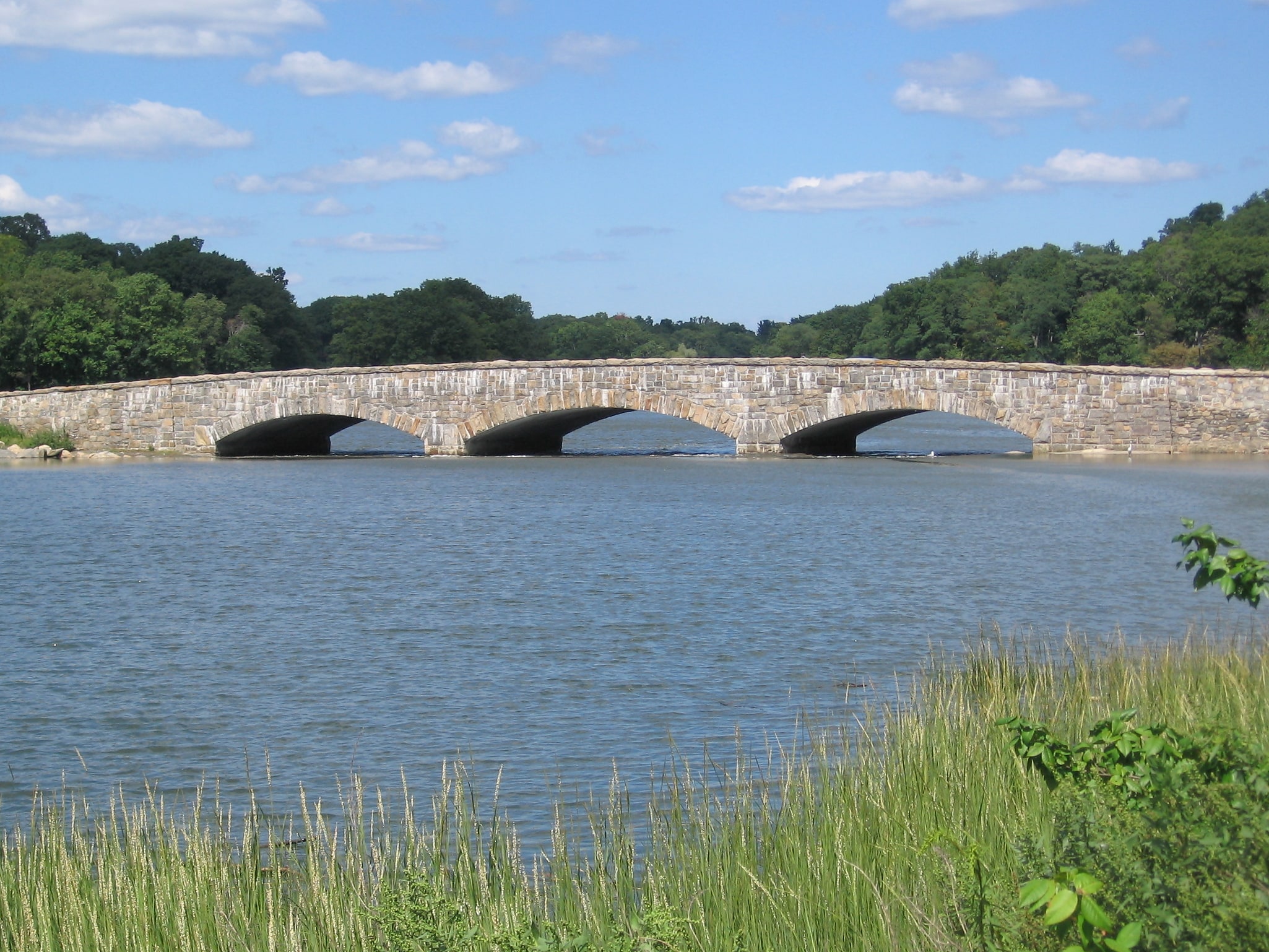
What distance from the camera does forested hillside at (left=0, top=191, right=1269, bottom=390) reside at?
57.0 m

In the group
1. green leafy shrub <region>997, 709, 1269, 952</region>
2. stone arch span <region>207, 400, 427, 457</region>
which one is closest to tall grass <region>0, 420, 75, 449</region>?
stone arch span <region>207, 400, 427, 457</region>

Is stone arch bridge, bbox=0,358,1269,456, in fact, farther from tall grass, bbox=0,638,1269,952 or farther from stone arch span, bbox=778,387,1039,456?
tall grass, bbox=0,638,1269,952

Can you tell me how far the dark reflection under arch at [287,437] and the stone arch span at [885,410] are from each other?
1279 centimetres

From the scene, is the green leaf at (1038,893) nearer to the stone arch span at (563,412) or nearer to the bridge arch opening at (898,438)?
the stone arch span at (563,412)

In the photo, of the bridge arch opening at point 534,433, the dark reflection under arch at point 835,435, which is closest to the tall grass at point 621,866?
the dark reflection under arch at point 835,435

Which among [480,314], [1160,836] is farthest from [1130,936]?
[480,314]

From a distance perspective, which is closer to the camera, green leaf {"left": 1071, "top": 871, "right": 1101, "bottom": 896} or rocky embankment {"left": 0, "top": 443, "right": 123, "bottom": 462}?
green leaf {"left": 1071, "top": 871, "right": 1101, "bottom": 896}

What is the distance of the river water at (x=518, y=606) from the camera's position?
9953 mm

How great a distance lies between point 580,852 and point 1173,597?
10394mm

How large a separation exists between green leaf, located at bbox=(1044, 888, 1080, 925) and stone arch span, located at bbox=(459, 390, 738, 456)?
32598 mm

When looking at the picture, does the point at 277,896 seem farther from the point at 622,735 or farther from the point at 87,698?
the point at 87,698

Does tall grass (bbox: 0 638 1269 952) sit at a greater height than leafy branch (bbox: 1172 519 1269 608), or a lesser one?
lesser

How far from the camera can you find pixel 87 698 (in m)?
11.3

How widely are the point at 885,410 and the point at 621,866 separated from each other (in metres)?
31.1
